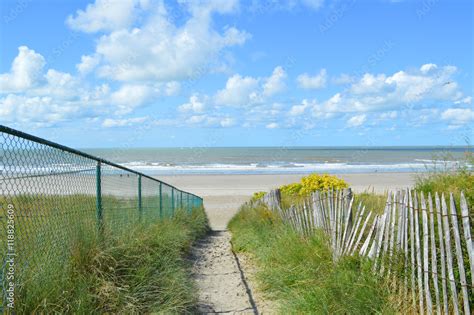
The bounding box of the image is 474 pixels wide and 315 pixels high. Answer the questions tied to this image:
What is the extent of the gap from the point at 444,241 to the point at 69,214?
3.47m

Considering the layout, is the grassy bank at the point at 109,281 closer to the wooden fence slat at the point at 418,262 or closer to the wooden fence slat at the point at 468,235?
the wooden fence slat at the point at 418,262

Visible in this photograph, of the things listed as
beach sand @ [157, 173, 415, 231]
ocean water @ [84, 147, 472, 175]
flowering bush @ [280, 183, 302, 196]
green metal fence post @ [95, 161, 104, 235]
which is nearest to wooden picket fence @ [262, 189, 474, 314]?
green metal fence post @ [95, 161, 104, 235]

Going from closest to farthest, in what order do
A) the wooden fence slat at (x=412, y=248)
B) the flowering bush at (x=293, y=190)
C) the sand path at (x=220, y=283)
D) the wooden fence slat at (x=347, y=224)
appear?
the wooden fence slat at (x=412, y=248)
the sand path at (x=220, y=283)
the wooden fence slat at (x=347, y=224)
the flowering bush at (x=293, y=190)

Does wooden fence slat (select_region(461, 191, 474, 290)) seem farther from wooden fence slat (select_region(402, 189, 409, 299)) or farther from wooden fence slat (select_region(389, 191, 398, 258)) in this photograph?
wooden fence slat (select_region(389, 191, 398, 258))

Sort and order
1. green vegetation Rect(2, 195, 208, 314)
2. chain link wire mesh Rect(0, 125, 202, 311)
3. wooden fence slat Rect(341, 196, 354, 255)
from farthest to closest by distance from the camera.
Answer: wooden fence slat Rect(341, 196, 354, 255) < green vegetation Rect(2, 195, 208, 314) < chain link wire mesh Rect(0, 125, 202, 311)

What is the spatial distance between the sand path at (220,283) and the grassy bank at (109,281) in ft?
1.02

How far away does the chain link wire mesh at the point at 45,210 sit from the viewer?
3639 mm

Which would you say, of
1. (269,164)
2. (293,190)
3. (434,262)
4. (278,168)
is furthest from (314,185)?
(269,164)

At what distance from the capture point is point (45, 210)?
4246 mm

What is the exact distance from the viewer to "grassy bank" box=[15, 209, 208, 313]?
3.96 meters

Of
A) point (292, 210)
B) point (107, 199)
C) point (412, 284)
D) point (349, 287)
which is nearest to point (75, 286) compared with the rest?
point (107, 199)

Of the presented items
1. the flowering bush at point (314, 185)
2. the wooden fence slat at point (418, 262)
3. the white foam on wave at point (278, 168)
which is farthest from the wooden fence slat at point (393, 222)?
the white foam on wave at point (278, 168)

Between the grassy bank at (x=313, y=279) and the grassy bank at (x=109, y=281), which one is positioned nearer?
the grassy bank at (x=109, y=281)

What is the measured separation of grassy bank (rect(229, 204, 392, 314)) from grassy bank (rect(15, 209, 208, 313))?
1118 mm
